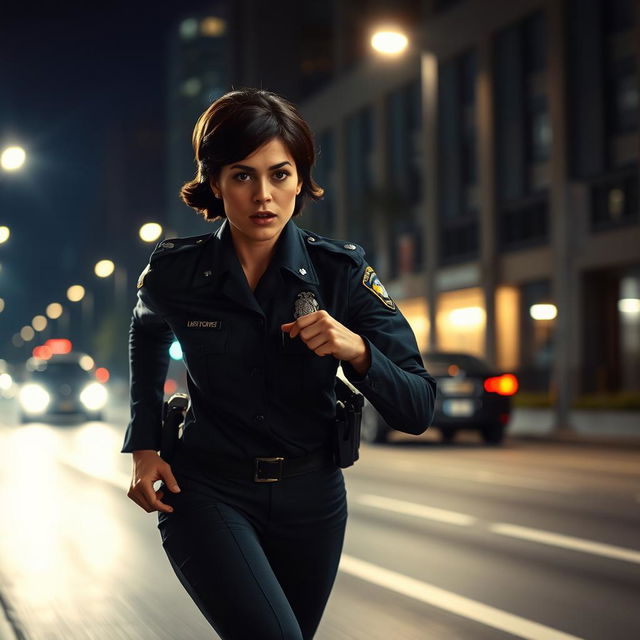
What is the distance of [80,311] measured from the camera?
549 feet

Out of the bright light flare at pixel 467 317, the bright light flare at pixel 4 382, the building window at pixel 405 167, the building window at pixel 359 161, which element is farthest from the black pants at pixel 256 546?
the bright light flare at pixel 4 382

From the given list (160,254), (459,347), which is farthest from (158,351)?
(459,347)

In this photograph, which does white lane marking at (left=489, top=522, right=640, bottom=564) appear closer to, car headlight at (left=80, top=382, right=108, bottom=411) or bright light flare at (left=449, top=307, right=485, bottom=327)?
car headlight at (left=80, top=382, right=108, bottom=411)

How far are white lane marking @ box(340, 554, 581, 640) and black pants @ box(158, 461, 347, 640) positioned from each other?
3.12 m

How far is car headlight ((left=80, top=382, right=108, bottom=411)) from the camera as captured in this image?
29.7 meters

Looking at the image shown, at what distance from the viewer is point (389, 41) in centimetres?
2294

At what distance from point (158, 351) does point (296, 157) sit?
2.23ft

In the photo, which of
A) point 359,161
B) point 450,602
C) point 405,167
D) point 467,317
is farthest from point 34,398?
point 359,161

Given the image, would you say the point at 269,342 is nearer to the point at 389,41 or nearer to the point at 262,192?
the point at 262,192

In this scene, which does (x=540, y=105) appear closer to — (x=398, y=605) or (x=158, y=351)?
(x=398, y=605)

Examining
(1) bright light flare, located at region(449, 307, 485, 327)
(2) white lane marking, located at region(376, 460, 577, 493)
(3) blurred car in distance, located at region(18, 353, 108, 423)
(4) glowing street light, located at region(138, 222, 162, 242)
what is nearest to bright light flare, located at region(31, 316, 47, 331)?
(1) bright light flare, located at region(449, 307, 485, 327)

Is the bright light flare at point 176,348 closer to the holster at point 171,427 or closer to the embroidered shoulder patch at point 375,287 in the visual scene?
the holster at point 171,427

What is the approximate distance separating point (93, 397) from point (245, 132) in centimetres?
2719

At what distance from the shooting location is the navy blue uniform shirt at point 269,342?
3.19m
